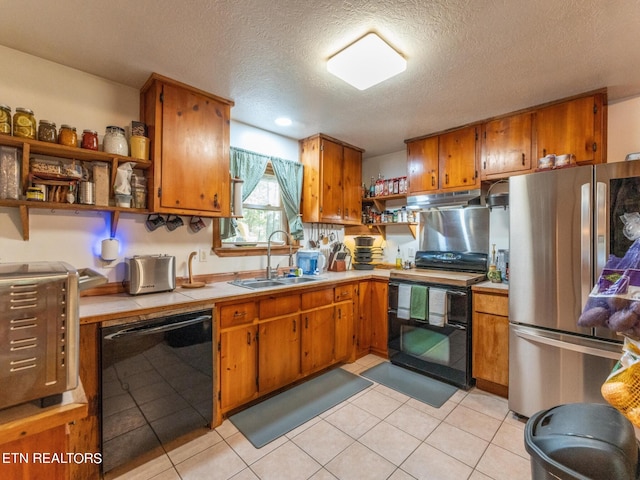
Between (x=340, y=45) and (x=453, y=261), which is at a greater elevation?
(x=340, y=45)

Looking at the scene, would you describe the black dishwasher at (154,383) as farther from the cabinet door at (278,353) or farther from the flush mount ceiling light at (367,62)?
the flush mount ceiling light at (367,62)

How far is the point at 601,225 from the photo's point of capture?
6.07ft

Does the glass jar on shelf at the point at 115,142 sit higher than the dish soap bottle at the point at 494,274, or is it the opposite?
the glass jar on shelf at the point at 115,142

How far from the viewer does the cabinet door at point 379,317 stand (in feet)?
10.5

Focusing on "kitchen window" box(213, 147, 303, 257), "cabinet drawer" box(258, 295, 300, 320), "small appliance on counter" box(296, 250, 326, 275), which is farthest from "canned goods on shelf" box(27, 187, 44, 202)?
"small appliance on counter" box(296, 250, 326, 275)

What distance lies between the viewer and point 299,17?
1.56m

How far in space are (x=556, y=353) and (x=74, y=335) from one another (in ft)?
8.67

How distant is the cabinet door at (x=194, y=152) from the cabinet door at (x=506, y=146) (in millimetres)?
2391


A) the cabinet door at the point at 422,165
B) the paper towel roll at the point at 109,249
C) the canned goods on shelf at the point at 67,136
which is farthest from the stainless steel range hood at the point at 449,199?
the canned goods on shelf at the point at 67,136

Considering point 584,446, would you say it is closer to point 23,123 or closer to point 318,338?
point 318,338

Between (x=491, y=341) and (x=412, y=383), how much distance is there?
30.6 inches

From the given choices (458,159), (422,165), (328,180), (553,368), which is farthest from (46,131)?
(553,368)

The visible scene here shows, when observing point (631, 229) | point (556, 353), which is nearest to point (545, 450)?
point (556, 353)

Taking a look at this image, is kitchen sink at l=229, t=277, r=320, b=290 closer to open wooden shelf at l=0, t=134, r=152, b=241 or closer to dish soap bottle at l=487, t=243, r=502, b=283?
open wooden shelf at l=0, t=134, r=152, b=241
